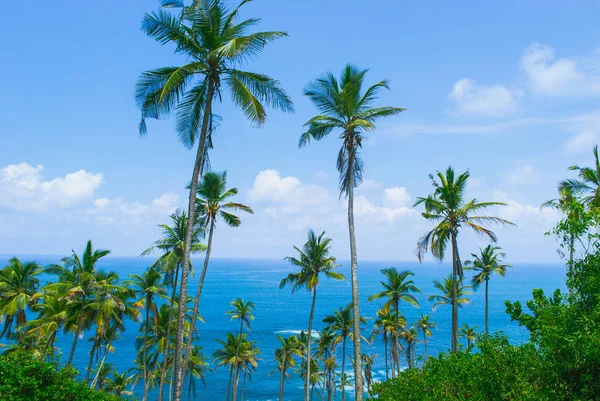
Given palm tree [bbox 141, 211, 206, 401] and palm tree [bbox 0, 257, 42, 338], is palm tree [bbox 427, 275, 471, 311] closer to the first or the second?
palm tree [bbox 141, 211, 206, 401]

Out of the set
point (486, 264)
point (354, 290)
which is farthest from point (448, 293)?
point (354, 290)

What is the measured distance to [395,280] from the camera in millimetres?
34219

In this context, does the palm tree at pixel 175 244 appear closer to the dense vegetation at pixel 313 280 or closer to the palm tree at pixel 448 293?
the dense vegetation at pixel 313 280

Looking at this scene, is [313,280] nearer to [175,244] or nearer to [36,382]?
[175,244]

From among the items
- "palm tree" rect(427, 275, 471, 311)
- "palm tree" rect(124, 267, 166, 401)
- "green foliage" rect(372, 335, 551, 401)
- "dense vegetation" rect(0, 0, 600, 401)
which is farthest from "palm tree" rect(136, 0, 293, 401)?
"palm tree" rect(427, 275, 471, 311)

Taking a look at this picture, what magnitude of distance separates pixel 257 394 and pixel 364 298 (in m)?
100

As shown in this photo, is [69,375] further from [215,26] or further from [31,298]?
[31,298]

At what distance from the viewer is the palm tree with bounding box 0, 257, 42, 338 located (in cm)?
2327

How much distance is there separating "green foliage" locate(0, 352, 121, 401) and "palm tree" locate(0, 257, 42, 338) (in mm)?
14594

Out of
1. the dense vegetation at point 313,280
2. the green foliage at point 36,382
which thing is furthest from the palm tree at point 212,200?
the green foliage at point 36,382

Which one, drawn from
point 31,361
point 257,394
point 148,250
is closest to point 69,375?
point 31,361

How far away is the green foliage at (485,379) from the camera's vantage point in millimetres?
8766

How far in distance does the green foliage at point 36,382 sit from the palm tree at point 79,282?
1178 centimetres

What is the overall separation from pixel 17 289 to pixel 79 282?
5.22 m
